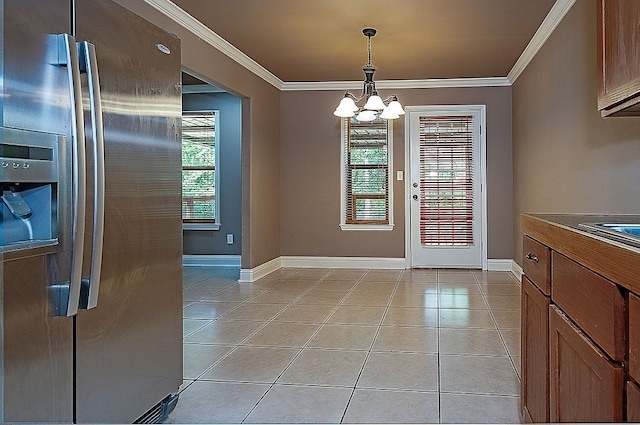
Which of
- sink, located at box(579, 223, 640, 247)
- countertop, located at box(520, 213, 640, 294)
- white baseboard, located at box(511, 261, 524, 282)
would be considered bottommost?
white baseboard, located at box(511, 261, 524, 282)

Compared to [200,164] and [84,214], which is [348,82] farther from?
[84,214]

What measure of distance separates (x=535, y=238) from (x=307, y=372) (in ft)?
4.97

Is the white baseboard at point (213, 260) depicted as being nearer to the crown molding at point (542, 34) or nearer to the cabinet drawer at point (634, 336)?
the crown molding at point (542, 34)

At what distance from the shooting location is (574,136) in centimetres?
363

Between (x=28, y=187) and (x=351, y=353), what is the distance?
218cm

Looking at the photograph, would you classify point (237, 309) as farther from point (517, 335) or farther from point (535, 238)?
point (535, 238)

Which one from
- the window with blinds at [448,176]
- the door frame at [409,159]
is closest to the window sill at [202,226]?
the door frame at [409,159]

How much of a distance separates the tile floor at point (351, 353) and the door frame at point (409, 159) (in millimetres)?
1111

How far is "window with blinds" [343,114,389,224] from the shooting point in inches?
261

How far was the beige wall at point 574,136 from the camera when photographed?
2.85 meters

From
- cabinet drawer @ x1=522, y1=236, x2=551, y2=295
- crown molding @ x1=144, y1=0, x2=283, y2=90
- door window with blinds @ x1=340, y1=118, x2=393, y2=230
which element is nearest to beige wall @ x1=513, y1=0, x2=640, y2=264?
cabinet drawer @ x1=522, y1=236, x2=551, y2=295

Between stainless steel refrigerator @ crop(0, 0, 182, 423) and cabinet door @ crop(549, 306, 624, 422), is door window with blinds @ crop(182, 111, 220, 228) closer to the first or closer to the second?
stainless steel refrigerator @ crop(0, 0, 182, 423)

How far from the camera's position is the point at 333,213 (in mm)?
6758

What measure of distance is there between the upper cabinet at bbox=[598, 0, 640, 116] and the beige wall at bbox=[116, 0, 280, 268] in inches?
122
